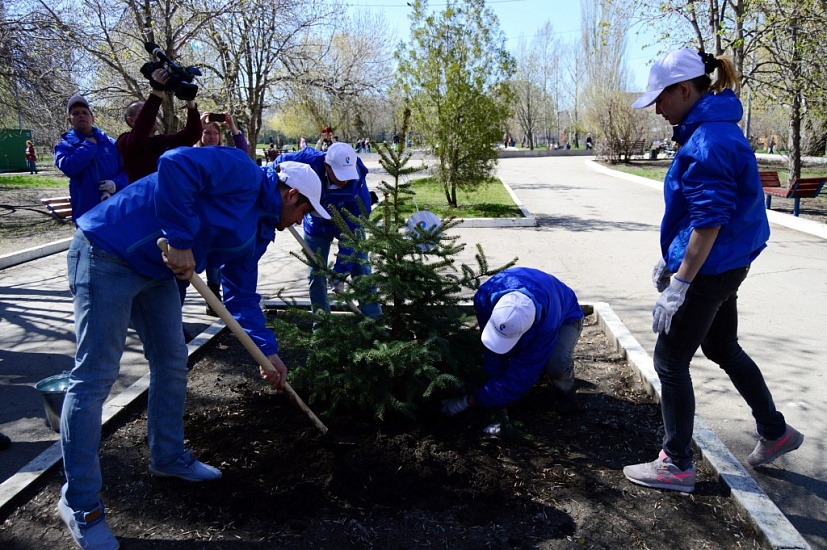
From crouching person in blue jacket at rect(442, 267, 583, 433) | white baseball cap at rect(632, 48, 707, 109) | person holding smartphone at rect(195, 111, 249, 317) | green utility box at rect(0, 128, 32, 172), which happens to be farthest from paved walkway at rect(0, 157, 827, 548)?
green utility box at rect(0, 128, 32, 172)

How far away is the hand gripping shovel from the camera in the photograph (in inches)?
105

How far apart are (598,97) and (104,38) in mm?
29674

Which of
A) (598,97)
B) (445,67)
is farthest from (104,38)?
(598,97)

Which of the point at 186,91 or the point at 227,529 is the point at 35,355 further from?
the point at 227,529

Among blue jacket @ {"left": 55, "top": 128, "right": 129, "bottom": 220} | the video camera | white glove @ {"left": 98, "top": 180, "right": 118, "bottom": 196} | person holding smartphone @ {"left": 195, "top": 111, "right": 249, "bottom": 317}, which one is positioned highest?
the video camera

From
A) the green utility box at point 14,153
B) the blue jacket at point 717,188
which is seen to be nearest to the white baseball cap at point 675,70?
the blue jacket at point 717,188

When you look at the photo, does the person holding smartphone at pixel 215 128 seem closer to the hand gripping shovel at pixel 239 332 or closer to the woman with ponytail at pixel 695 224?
the hand gripping shovel at pixel 239 332

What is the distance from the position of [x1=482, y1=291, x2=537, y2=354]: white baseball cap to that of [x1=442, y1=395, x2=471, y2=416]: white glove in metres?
0.55

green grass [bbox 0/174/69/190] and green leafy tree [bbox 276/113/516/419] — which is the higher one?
green grass [bbox 0/174/69/190]

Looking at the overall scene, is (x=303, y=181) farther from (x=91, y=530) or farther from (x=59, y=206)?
(x=59, y=206)

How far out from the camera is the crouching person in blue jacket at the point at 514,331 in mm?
3184

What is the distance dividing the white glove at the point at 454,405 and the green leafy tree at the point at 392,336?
93 mm

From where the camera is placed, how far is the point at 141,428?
3691 mm

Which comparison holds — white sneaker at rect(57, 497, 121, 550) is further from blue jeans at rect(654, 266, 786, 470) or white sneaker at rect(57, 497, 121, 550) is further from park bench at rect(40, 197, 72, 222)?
park bench at rect(40, 197, 72, 222)
